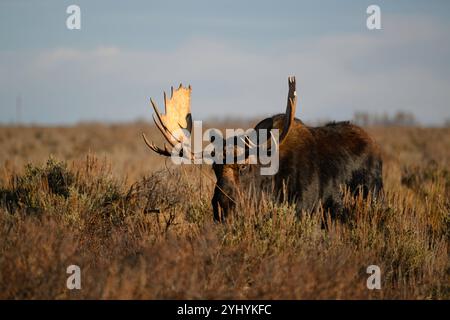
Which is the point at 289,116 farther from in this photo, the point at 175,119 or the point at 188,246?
the point at 188,246

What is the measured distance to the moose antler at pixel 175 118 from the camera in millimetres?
6574

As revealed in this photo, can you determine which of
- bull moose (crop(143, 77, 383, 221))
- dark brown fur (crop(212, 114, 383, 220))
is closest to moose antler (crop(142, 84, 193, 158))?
bull moose (crop(143, 77, 383, 221))

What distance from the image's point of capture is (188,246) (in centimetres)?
448

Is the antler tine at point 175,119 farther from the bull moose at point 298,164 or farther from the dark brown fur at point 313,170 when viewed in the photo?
the dark brown fur at point 313,170

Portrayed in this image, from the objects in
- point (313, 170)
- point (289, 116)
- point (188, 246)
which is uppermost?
point (289, 116)

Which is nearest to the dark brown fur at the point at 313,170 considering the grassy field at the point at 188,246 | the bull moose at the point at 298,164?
the bull moose at the point at 298,164

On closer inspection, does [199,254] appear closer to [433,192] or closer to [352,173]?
[352,173]

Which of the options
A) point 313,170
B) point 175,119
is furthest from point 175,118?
point 313,170

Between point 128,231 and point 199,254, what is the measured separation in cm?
166

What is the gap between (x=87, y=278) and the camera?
432 cm

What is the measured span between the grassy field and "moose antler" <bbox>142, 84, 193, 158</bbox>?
0.84 m

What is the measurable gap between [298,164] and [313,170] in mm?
241

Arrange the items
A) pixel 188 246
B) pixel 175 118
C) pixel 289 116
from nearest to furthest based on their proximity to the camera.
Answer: pixel 188 246 → pixel 289 116 → pixel 175 118
